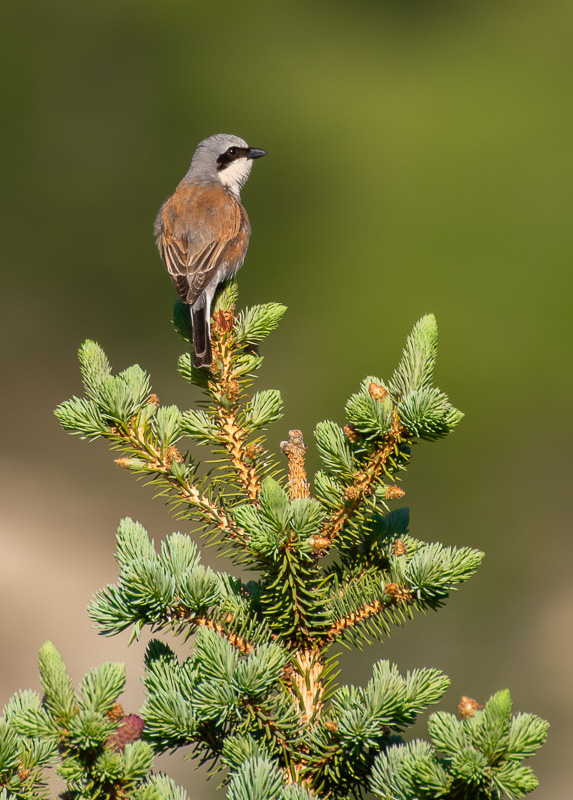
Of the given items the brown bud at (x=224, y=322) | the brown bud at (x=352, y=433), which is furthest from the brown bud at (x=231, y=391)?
the brown bud at (x=352, y=433)

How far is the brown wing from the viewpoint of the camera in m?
2.38

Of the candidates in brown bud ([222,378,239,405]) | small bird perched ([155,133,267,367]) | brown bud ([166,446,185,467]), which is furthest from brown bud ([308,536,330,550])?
small bird perched ([155,133,267,367])

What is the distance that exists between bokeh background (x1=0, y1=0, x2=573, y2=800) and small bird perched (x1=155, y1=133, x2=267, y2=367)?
72 centimetres

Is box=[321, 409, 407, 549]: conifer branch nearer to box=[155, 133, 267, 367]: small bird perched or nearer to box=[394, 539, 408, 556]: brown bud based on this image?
box=[394, 539, 408, 556]: brown bud

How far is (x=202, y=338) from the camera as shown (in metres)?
1.49

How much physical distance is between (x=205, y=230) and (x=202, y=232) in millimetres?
12

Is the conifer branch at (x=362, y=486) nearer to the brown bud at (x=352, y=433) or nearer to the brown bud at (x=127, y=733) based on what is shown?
the brown bud at (x=352, y=433)

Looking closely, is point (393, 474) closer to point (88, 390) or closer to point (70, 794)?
point (88, 390)

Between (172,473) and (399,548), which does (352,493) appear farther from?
(172,473)

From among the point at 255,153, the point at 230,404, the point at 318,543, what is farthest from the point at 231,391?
the point at 255,153

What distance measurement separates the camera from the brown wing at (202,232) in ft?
7.80

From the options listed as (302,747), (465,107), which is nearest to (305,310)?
(465,107)

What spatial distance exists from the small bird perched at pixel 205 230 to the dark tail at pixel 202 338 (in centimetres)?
22

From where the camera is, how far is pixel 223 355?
4.64 feet
